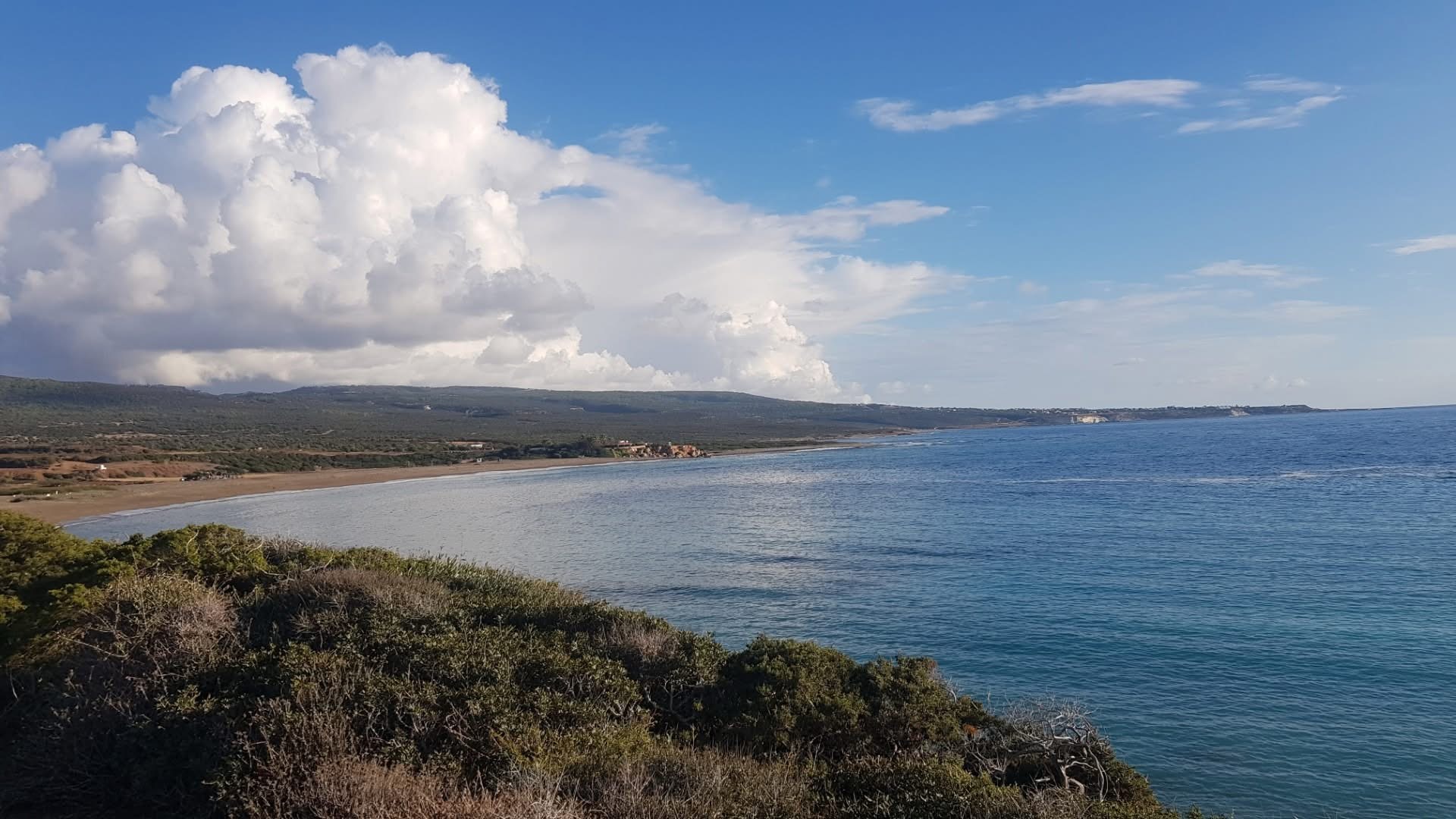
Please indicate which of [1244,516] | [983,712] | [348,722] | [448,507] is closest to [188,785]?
[348,722]

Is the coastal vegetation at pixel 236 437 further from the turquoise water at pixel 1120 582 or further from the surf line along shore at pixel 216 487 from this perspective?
the turquoise water at pixel 1120 582

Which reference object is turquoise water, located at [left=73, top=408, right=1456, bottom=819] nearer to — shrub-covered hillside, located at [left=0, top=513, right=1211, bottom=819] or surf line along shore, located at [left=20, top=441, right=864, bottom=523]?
surf line along shore, located at [left=20, top=441, right=864, bottom=523]

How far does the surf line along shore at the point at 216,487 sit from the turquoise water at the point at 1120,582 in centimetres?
407

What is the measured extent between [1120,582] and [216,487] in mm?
65294

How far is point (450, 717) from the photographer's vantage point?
29.6 feet

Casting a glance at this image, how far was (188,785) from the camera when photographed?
8312 millimetres

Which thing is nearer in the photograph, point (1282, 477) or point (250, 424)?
point (1282, 477)

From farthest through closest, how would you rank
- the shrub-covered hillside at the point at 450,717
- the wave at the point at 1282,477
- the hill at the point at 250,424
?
1. the hill at the point at 250,424
2. the wave at the point at 1282,477
3. the shrub-covered hillside at the point at 450,717

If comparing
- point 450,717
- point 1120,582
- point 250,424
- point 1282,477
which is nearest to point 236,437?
point 250,424

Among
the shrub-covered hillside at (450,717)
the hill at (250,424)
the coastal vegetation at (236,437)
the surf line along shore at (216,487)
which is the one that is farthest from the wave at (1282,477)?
the hill at (250,424)

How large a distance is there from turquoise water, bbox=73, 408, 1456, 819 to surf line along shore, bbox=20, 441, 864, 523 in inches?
160

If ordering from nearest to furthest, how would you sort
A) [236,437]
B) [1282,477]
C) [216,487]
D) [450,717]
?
[450,717], [1282,477], [216,487], [236,437]

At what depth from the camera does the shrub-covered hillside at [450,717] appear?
764 cm

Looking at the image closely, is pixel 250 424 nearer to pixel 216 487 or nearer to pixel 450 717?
pixel 216 487
